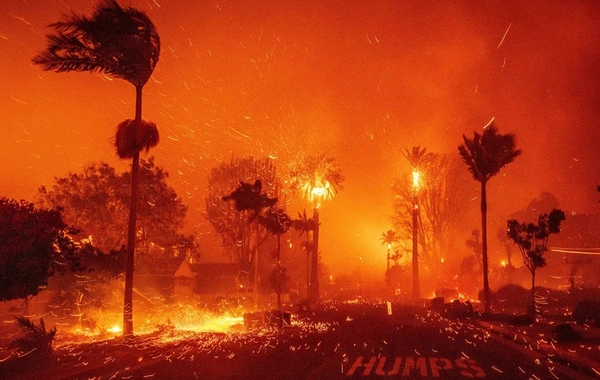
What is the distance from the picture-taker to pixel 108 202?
162ft

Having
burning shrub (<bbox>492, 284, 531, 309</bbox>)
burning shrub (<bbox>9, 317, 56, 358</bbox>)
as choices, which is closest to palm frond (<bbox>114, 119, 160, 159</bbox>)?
burning shrub (<bbox>9, 317, 56, 358</bbox>)

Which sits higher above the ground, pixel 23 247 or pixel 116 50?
pixel 116 50

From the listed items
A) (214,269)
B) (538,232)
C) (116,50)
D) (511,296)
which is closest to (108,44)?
(116,50)

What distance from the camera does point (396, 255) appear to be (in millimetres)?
104625

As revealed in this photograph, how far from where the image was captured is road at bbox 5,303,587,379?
48.0ft

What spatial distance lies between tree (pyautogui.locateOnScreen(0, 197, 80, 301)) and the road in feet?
7.19

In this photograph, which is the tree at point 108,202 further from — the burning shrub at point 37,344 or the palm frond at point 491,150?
the burning shrub at point 37,344

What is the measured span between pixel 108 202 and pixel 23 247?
34016 millimetres

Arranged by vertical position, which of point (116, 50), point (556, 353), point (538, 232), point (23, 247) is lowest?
point (556, 353)

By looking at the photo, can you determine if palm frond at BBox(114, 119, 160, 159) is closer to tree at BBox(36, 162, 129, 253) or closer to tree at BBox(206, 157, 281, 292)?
tree at BBox(36, 162, 129, 253)

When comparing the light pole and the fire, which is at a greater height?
the light pole

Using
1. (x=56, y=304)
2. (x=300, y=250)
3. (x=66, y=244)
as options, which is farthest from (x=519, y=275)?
(x=66, y=244)

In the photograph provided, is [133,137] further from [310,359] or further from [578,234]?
[578,234]

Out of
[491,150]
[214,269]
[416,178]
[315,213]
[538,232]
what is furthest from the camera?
[214,269]
